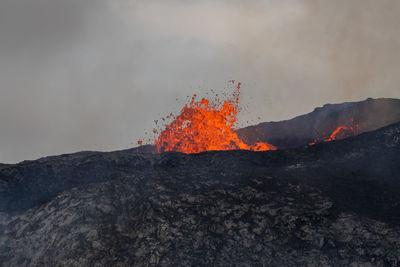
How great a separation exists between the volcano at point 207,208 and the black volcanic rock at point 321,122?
976 inches

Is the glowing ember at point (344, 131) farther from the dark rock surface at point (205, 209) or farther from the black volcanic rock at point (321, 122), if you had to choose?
the dark rock surface at point (205, 209)

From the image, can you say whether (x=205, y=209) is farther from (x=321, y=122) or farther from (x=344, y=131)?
(x=321, y=122)

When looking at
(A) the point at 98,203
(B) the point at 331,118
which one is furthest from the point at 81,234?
(B) the point at 331,118

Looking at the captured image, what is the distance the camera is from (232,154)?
1883 cm

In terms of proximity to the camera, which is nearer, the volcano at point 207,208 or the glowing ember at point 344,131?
the volcano at point 207,208

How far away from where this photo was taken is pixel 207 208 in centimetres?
1410

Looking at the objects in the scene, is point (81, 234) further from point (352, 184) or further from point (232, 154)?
point (352, 184)

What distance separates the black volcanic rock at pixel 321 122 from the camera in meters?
42.0

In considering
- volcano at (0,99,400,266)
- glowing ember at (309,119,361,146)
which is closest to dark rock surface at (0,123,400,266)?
volcano at (0,99,400,266)

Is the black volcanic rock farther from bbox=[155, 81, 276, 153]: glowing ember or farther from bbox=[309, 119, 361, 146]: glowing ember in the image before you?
bbox=[155, 81, 276, 153]: glowing ember

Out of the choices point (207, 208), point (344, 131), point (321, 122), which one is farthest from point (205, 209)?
point (321, 122)

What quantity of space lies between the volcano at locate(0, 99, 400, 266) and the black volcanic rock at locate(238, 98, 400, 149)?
→ 976 inches

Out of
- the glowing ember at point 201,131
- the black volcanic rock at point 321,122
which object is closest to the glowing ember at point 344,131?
the black volcanic rock at point 321,122

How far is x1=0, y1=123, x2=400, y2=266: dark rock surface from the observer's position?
39.2ft
